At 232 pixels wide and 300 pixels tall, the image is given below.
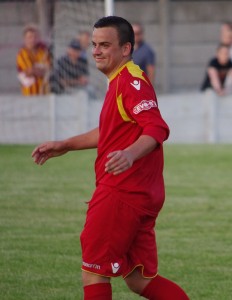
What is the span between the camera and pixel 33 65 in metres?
19.2

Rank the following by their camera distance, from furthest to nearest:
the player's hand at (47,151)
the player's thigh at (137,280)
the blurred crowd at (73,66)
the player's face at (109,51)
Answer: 1. the blurred crowd at (73,66)
2. the player's hand at (47,151)
3. the player's thigh at (137,280)
4. the player's face at (109,51)

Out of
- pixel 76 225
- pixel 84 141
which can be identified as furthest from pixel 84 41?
pixel 84 141

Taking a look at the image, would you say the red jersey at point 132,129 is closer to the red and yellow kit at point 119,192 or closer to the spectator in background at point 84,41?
the red and yellow kit at point 119,192

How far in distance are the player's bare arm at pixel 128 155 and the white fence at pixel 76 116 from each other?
42.4ft

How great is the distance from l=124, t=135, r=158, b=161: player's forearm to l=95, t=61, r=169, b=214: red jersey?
0.10 metres

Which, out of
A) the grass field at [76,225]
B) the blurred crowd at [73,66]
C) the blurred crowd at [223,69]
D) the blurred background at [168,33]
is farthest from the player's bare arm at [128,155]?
the blurred background at [168,33]

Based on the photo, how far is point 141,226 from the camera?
623cm

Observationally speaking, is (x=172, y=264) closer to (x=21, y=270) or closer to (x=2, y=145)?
(x=21, y=270)

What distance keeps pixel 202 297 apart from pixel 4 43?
1879 cm

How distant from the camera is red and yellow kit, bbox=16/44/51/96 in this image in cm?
1914

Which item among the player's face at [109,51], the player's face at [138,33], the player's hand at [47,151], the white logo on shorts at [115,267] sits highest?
the player's face at [109,51]

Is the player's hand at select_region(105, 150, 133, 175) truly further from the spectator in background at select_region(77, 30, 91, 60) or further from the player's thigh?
the spectator in background at select_region(77, 30, 91, 60)

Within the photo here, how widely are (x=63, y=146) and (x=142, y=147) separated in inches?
34.6

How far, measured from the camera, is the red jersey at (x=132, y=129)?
600 centimetres
